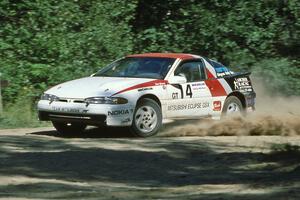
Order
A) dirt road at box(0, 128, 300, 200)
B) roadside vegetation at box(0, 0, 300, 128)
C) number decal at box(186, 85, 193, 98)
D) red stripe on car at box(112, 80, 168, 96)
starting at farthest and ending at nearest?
1. roadside vegetation at box(0, 0, 300, 128)
2. number decal at box(186, 85, 193, 98)
3. red stripe on car at box(112, 80, 168, 96)
4. dirt road at box(0, 128, 300, 200)

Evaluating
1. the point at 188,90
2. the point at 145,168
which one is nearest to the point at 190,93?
the point at 188,90

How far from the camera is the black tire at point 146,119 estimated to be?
42.5 ft

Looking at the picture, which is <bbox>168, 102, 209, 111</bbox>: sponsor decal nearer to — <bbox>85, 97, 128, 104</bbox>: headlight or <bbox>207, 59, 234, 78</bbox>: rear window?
<bbox>207, 59, 234, 78</bbox>: rear window

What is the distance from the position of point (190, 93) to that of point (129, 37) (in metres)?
5.91

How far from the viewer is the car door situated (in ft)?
44.6

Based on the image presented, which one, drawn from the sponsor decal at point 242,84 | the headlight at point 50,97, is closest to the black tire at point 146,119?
the headlight at point 50,97

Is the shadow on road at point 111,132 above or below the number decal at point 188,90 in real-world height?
below

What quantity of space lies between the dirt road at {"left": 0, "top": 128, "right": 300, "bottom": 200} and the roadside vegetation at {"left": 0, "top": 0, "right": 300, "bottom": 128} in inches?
157

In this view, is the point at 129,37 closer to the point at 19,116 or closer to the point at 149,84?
the point at 19,116

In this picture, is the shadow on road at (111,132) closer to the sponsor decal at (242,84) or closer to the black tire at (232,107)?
the black tire at (232,107)

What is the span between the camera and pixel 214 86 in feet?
47.1

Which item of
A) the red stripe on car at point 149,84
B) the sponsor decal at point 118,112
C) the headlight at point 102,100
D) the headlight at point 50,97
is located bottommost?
the sponsor decal at point 118,112

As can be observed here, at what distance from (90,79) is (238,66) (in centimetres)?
716

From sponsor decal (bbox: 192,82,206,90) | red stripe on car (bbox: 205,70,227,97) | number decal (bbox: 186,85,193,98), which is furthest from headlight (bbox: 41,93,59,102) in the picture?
red stripe on car (bbox: 205,70,227,97)
